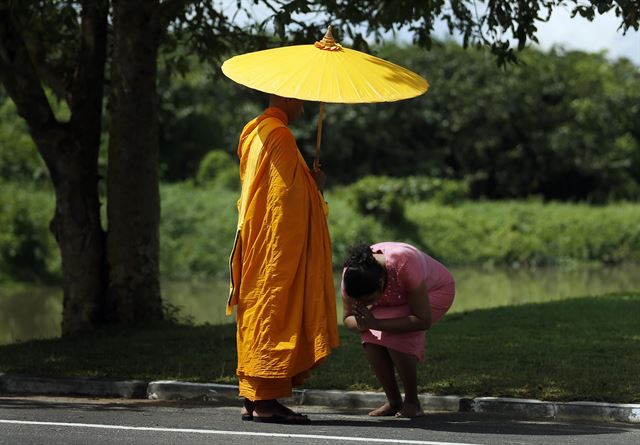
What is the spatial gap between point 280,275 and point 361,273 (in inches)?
21.0

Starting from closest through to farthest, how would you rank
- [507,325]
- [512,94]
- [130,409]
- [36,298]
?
[130,409] → [507,325] → [36,298] → [512,94]

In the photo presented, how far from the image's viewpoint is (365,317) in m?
8.11

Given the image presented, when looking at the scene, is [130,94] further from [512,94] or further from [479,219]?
[512,94]

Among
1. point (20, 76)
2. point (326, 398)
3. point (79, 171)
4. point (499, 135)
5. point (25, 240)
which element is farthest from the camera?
point (499, 135)

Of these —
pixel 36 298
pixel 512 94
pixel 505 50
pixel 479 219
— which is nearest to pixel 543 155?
pixel 512 94

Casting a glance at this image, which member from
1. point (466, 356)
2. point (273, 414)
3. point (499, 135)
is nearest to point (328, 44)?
point (273, 414)

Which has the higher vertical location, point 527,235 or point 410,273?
point 527,235

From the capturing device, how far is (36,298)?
24.3 m

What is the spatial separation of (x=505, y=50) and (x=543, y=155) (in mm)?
24213

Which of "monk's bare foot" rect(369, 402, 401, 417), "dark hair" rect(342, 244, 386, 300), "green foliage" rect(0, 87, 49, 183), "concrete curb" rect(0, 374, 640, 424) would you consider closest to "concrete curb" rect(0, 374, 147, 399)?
"concrete curb" rect(0, 374, 640, 424)

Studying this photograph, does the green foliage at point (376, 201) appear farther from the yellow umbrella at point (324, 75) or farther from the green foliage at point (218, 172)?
the yellow umbrella at point (324, 75)

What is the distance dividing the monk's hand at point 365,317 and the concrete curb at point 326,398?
1.34 meters

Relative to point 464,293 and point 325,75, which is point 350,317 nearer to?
point 325,75

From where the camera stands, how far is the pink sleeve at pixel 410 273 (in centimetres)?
811
